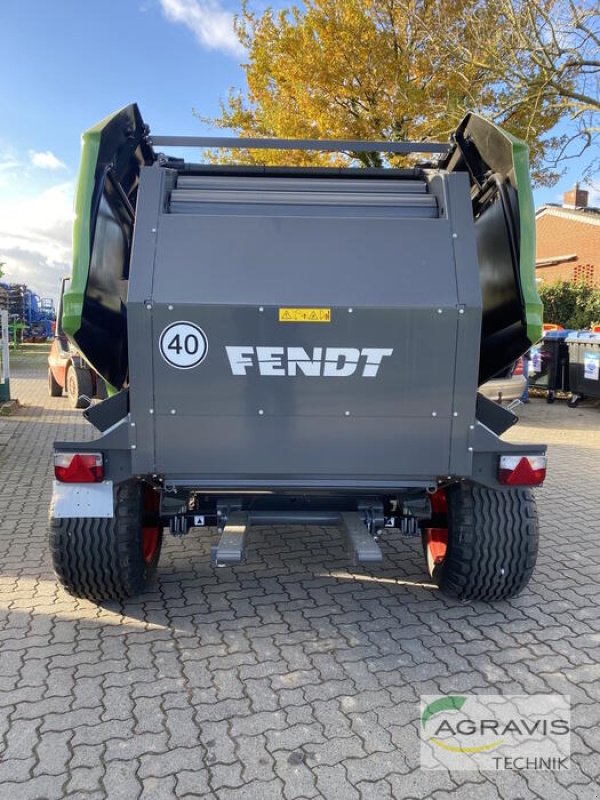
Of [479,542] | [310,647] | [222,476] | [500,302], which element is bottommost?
[310,647]

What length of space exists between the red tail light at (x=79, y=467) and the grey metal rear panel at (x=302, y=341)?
20 centimetres

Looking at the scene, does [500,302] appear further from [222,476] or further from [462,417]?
[222,476]

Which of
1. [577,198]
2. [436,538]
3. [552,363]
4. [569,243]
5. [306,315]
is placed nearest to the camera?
[306,315]

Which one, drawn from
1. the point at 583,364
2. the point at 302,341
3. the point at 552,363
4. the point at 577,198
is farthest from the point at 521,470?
the point at 577,198

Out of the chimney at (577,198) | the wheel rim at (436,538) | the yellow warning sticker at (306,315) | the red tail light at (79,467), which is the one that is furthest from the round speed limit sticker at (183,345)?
the chimney at (577,198)

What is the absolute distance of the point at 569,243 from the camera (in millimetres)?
23906

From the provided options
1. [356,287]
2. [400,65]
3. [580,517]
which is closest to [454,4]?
[400,65]

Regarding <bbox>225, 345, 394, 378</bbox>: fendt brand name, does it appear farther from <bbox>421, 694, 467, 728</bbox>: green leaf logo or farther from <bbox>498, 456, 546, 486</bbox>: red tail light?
<bbox>421, 694, 467, 728</bbox>: green leaf logo

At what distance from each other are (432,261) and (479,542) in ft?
5.01

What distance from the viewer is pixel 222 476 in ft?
10.1

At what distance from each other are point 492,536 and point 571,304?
46.2 ft

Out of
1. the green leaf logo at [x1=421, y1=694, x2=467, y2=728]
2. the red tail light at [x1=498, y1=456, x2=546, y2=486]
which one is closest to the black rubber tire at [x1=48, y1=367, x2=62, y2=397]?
the red tail light at [x1=498, y1=456, x2=546, y2=486]

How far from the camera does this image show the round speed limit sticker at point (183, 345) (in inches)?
114

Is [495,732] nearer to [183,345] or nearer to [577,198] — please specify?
[183,345]
